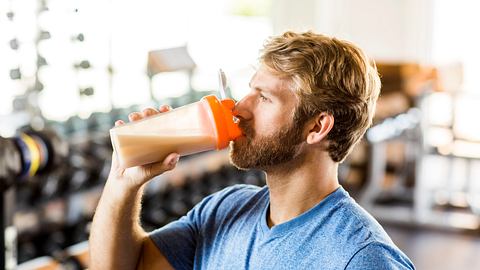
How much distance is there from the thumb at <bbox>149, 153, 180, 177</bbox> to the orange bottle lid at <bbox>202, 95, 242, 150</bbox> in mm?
81

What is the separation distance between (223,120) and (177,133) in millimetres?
86

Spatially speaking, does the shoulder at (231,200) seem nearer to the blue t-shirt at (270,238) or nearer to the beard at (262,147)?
the blue t-shirt at (270,238)

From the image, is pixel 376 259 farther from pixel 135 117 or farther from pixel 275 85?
pixel 135 117

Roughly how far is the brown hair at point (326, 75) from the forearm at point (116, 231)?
37 cm

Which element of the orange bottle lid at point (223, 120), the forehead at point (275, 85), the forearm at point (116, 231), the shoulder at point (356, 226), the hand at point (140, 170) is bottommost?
the forearm at point (116, 231)

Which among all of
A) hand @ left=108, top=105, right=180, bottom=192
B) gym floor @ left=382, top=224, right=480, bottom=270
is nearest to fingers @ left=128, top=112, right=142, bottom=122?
hand @ left=108, top=105, right=180, bottom=192

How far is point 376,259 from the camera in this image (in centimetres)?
122

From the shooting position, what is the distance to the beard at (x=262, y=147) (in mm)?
1335

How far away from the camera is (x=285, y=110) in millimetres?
1354

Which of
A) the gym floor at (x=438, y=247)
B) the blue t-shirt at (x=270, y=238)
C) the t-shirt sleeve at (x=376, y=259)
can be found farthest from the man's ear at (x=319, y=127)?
the gym floor at (x=438, y=247)

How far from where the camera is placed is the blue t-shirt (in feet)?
4.11

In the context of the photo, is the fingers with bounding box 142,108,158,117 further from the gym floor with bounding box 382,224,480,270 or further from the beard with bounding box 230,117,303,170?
the gym floor with bounding box 382,224,480,270

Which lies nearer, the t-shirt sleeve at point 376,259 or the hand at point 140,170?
the t-shirt sleeve at point 376,259

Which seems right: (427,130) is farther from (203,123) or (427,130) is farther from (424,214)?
(203,123)
